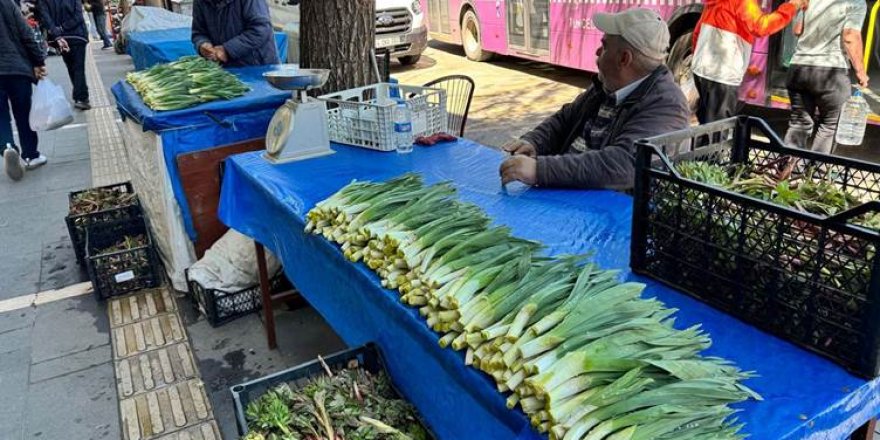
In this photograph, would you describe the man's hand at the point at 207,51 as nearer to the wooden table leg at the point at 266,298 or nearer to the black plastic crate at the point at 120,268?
the black plastic crate at the point at 120,268

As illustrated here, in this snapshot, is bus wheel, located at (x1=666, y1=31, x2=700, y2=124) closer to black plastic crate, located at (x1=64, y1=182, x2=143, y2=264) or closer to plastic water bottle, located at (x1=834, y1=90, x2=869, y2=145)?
plastic water bottle, located at (x1=834, y1=90, x2=869, y2=145)

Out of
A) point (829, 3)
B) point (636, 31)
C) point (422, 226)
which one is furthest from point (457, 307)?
point (829, 3)

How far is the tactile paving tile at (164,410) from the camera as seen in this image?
2912 millimetres

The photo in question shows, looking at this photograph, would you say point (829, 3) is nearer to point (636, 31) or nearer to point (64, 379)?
point (636, 31)

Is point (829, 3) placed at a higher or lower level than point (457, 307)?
higher

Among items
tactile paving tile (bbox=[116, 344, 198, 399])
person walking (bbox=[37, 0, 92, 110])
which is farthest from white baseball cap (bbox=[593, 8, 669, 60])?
person walking (bbox=[37, 0, 92, 110])

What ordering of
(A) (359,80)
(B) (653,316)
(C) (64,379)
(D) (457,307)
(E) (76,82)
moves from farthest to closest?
1. (E) (76,82)
2. (A) (359,80)
3. (C) (64,379)
4. (D) (457,307)
5. (B) (653,316)

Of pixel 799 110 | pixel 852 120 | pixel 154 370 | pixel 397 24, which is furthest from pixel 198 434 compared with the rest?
pixel 397 24

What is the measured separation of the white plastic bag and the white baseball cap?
5.85 meters

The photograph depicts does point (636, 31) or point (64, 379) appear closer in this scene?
point (636, 31)

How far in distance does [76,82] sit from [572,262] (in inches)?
411

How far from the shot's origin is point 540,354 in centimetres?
134

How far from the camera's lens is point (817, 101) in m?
5.18

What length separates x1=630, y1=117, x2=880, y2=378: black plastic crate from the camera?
4.20ft
